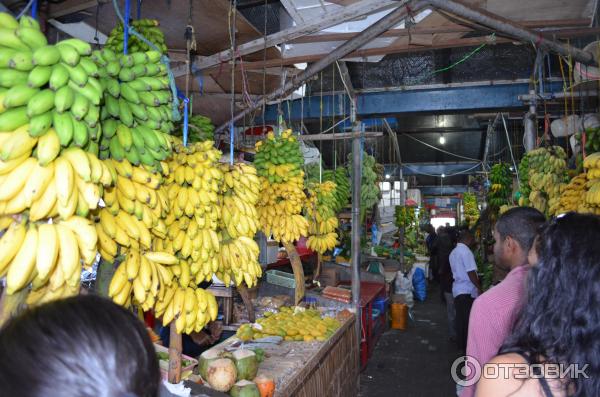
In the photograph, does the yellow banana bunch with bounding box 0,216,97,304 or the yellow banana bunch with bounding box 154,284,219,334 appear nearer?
the yellow banana bunch with bounding box 0,216,97,304

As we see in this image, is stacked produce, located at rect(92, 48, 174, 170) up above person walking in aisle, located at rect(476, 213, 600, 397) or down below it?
above

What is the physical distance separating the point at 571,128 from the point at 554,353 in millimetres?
4223

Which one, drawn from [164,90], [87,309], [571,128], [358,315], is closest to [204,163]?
[164,90]

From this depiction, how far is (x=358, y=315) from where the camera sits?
5477 millimetres

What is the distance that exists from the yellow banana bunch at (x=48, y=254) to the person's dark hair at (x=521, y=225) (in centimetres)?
237

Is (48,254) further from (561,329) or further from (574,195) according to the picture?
(574,195)

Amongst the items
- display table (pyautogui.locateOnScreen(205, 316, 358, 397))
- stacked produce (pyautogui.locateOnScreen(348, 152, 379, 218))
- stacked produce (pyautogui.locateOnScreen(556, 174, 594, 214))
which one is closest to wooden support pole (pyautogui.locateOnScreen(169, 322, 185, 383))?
display table (pyautogui.locateOnScreen(205, 316, 358, 397))

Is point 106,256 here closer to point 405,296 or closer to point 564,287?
point 564,287

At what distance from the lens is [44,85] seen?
1.25 meters

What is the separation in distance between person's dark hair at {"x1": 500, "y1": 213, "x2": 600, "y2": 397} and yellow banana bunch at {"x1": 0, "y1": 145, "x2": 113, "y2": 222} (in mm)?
1456

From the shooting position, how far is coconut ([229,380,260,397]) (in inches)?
98.1

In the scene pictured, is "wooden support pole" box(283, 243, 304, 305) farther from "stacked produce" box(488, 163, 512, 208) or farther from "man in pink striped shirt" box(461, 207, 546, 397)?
"stacked produce" box(488, 163, 512, 208)

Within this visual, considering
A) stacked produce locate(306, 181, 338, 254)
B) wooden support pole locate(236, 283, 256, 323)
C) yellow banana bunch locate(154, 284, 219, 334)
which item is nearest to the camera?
yellow banana bunch locate(154, 284, 219, 334)

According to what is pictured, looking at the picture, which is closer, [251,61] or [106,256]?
[106,256]
